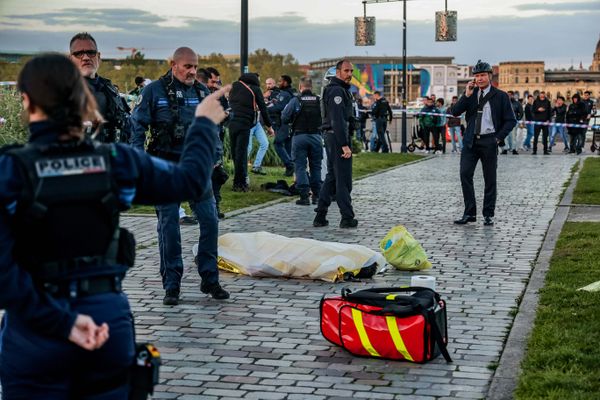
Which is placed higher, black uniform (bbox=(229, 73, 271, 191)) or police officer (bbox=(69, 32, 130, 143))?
police officer (bbox=(69, 32, 130, 143))

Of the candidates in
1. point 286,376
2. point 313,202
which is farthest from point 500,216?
point 286,376

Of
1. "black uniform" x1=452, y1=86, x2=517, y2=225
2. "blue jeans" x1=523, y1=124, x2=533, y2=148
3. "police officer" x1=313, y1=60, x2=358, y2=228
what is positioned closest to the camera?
"police officer" x1=313, y1=60, x2=358, y2=228

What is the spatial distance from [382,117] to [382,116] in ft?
0.32

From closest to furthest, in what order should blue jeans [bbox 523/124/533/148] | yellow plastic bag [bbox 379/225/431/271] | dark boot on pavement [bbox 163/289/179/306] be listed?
1. dark boot on pavement [bbox 163/289/179/306]
2. yellow plastic bag [bbox 379/225/431/271]
3. blue jeans [bbox 523/124/533/148]

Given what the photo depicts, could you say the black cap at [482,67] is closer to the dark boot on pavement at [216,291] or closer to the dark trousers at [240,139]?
the dark trousers at [240,139]

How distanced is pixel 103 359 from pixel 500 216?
1105 centimetres

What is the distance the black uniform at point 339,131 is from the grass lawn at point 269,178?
2343mm

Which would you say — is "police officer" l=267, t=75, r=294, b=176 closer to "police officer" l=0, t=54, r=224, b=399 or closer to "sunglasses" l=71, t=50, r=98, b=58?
"sunglasses" l=71, t=50, r=98, b=58

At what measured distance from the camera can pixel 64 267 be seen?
3.09 meters

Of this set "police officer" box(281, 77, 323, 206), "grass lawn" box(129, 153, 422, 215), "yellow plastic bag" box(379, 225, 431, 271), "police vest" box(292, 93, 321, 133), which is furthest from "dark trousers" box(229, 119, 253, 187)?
"yellow plastic bag" box(379, 225, 431, 271)

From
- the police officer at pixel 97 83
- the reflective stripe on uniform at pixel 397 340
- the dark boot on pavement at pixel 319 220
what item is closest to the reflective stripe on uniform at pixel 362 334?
the reflective stripe on uniform at pixel 397 340

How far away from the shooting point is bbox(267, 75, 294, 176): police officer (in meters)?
19.8

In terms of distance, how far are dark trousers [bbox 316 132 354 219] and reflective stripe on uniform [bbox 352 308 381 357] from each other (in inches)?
228

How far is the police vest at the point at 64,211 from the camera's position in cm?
302
